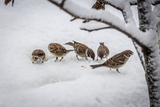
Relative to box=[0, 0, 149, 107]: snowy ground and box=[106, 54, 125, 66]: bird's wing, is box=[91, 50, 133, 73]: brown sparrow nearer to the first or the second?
box=[106, 54, 125, 66]: bird's wing

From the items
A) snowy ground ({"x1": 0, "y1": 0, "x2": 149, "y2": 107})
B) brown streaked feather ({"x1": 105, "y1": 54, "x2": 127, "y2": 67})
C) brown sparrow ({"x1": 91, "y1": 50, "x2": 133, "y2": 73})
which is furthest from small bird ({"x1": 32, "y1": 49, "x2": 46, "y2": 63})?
brown streaked feather ({"x1": 105, "y1": 54, "x2": 127, "y2": 67})

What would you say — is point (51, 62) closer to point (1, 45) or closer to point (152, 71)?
point (1, 45)

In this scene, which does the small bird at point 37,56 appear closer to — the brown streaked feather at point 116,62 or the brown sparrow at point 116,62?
the brown sparrow at point 116,62

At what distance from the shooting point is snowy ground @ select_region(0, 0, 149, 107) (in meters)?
2.26

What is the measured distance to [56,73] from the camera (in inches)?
129

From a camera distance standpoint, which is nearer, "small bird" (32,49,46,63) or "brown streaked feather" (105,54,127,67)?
"brown streaked feather" (105,54,127,67)

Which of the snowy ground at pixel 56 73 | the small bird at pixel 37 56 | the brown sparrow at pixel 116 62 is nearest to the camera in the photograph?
the snowy ground at pixel 56 73

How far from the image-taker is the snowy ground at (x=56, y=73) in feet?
7.41

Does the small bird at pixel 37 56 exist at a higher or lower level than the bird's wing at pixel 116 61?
lower

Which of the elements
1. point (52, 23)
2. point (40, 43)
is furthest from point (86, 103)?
point (52, 23)

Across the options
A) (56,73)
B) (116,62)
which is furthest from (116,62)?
(56,73)

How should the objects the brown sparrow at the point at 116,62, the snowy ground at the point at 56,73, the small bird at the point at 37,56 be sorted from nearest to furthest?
the snowy ground at the point at 56,73 < the brown sparrow at the point at 116,62 < the small bird at the point at 37,56

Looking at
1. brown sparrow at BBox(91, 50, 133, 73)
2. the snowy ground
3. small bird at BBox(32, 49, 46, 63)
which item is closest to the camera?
the snowy ground

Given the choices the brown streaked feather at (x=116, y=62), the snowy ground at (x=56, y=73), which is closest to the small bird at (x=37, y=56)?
the snowy ground at (x=56, y=73)
